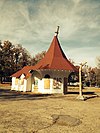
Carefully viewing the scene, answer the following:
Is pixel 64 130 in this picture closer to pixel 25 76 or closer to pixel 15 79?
pixel 25 76

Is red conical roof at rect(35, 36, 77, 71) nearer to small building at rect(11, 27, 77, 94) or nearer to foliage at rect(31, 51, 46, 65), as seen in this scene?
small building at rect(11, 27, 77, 94)

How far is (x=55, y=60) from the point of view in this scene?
30812 mm

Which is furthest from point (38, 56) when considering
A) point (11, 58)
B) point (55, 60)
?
point (55, 60)

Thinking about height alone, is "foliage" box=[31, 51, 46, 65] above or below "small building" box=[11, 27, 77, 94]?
above

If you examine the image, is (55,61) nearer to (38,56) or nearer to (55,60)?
(55,60)

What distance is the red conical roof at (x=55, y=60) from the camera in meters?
29.5

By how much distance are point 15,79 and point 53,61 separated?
10614 mm

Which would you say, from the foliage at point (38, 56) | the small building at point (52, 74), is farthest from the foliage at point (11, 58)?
the small building at point (52, 74)

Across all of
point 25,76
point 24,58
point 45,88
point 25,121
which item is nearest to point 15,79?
point 25,76

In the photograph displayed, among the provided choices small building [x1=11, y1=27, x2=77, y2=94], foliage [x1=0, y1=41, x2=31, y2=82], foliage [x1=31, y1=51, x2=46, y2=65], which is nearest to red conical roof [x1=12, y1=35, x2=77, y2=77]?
small building [x1=11, y1=27, x2=77, y2=94]

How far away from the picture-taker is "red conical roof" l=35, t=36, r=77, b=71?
96.9 ft

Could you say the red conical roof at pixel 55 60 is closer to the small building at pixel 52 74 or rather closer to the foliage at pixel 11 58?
the small building at pixel 52 74

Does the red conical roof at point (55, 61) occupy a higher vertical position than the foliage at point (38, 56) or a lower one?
lower

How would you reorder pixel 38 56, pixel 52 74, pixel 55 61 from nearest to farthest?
1. pixel 52 74
2. pixel 55 61
3. pixel 38 56
